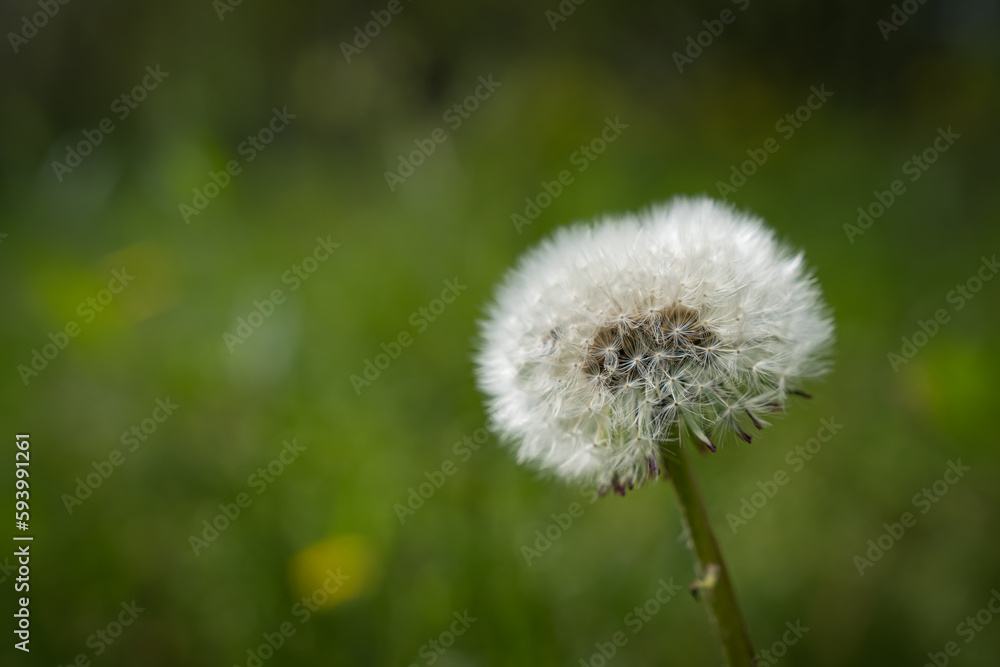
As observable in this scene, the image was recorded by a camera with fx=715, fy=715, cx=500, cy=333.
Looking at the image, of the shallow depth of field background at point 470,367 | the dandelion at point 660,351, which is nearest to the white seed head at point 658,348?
the dandelion at point 660,351

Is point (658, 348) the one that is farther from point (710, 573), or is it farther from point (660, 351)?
point (710, 573)

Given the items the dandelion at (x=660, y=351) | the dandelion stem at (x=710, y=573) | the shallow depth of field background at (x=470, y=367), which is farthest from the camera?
the shallow depth of field background at (x=470, y=367)

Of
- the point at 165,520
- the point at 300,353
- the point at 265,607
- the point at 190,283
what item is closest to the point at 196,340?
the point at 190,283

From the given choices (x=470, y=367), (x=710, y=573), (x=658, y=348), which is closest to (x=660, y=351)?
(x=658, y=348)

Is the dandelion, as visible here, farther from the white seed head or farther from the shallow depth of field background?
the shallow depth of field background

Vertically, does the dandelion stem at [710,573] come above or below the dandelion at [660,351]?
below

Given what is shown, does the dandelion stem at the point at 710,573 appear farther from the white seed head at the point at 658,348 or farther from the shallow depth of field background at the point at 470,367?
the shallow depth of field background at the point at 470,367

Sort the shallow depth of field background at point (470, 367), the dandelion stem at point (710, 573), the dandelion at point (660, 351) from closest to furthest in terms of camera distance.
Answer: the dandelion stem at point (710, 573), the dandelion at point (660, 351), the shallow depth of field background at point (470, 367)
